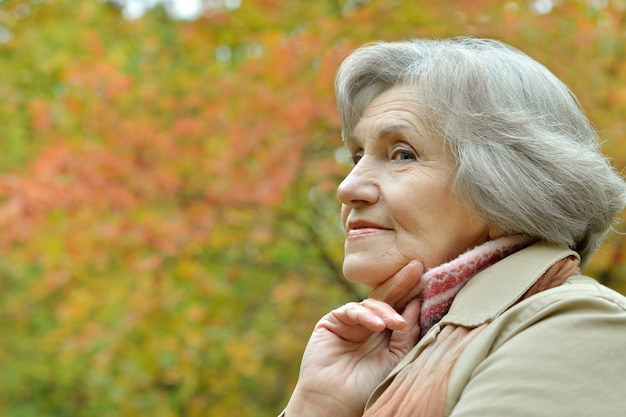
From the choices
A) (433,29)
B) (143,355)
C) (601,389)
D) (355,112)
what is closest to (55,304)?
(143,355)

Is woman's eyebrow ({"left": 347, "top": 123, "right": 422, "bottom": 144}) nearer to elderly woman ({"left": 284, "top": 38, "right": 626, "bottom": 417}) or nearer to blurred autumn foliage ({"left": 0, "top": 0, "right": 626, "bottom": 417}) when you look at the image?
elderly woman ({"left": 284, "top": 38, "right": 626, "bottom": 417})

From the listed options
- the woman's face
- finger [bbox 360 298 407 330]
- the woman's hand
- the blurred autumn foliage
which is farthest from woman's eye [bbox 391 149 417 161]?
the blurred autumn foliage

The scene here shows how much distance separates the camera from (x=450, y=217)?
2.19m

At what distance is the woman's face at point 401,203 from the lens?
7.20 feet

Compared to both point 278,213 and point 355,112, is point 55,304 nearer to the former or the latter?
point 278,213

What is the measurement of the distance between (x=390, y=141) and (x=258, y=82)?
11.1 feet

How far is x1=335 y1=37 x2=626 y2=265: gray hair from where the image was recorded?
211cm

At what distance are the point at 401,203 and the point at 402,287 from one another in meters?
0.22

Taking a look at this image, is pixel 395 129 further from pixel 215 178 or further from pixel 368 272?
pixel 215 178

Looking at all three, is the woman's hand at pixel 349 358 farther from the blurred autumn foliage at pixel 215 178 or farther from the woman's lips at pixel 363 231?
the blurred autumn foliage at pixel 215 178

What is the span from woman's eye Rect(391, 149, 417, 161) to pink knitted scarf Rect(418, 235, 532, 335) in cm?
31

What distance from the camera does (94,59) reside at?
20.8 ft

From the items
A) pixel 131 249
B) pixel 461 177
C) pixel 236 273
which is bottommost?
pixel 236 273

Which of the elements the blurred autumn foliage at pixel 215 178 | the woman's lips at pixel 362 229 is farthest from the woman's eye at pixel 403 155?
the blurred autumn foliage at pixel 215 178
